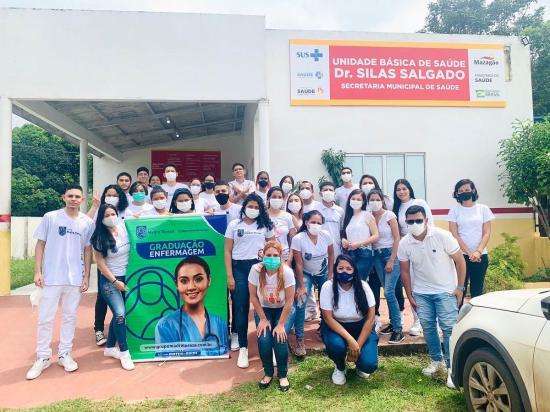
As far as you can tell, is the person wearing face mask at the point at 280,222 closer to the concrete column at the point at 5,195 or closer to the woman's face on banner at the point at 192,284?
the woman's face on banner at the point at 192,284

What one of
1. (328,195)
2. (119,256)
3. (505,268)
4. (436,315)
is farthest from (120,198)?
(505,268)

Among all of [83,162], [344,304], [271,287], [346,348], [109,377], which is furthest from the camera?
[83,162]

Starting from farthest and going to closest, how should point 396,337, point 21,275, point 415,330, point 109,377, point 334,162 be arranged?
point 21,275 → point 334,162 → point 415,330 → point 396,337 → point 109,377

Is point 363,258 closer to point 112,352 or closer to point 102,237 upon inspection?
point 102,237

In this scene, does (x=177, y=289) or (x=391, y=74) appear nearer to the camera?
(x=177, y=289)

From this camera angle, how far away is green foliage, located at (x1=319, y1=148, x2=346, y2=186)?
879 cm

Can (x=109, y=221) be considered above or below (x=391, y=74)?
below

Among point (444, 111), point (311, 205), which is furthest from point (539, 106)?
point (311, 205)

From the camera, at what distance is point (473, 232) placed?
4.52m

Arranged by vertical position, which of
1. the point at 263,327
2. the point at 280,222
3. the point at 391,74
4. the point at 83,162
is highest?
the point at 391,74

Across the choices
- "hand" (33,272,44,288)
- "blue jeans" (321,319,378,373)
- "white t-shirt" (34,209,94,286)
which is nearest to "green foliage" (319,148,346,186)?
"blue jeans" (321,319,378,373)

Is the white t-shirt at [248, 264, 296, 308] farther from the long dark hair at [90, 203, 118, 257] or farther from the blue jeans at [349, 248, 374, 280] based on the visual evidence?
the long dark hair at [90, 203, 118, 257]

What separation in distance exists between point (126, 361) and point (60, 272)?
3.72 ft

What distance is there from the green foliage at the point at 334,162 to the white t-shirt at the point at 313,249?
446 centimetres
